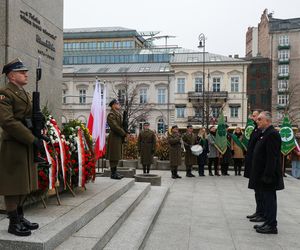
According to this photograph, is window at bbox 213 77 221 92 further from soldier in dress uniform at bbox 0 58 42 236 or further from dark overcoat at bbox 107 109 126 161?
soldier in dress uniform at bbox 0 58 42 236

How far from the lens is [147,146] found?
12.5 m

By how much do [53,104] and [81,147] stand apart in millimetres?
1360

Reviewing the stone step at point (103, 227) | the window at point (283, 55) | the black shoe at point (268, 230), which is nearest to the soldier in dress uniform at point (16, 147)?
the stone step at point (103, 227)

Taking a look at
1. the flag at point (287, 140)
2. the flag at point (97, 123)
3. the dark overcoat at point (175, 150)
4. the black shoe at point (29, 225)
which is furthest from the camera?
the flag at point (287, 140)

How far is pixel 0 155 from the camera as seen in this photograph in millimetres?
4086

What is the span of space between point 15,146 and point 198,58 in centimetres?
5244

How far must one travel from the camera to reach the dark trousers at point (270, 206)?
578 centimetres

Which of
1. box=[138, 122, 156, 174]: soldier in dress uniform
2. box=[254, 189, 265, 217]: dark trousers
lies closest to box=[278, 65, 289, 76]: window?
box=[138, 122, 156, 174]: soldier in dress uniform

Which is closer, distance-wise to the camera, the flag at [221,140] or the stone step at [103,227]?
the stone step at [103,227]

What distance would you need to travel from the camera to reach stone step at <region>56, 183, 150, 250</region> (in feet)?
14.1

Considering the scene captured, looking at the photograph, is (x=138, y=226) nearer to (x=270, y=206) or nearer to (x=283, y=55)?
(x=270, y=206)

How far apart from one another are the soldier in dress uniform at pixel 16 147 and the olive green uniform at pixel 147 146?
8.30 metres

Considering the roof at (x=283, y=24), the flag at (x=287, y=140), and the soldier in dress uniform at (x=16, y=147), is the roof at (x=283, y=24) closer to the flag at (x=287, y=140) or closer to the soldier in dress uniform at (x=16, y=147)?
the flag at (x=287, y=140)

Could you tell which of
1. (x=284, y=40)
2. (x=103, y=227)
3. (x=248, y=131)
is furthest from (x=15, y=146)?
(x=284, y=40)
